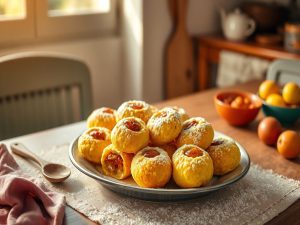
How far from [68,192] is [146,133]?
22 centimetres

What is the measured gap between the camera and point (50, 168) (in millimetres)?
1129

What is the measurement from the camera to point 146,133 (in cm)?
101

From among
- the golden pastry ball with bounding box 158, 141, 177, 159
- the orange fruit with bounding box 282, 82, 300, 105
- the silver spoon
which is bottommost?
the silver spoon

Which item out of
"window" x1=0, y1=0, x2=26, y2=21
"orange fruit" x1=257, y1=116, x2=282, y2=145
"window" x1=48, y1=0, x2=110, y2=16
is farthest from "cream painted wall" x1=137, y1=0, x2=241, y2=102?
"orange fruit" x1=257, y1=116, x2=282, y2=145

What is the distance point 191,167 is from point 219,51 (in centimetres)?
177

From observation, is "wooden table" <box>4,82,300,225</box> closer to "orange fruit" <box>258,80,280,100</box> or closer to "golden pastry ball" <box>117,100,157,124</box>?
"orange fruit" <box>258,80,280,100</box>

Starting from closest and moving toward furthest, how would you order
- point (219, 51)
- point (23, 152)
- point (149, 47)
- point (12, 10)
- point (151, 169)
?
point (151, 169)
point (23, 152)
point (12, 10)
point (149, 47)
point (219, 51)

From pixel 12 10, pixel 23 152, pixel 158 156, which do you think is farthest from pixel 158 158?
pixel 12 10

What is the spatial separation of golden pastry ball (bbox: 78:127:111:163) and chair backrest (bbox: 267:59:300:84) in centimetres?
105

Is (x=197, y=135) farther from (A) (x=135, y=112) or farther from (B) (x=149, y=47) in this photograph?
(B) (x=149, y=47)

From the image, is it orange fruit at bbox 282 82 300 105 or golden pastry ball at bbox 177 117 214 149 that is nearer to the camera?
golden pastry ball at bbox 177 117 214 149

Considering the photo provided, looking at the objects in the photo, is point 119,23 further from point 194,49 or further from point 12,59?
point 12,59

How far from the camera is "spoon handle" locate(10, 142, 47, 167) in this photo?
1158 millimetres

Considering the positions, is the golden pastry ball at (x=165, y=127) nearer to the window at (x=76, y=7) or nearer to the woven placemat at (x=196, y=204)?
the woven placemat at (x=196, y=204)
